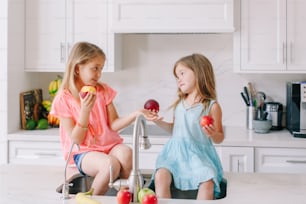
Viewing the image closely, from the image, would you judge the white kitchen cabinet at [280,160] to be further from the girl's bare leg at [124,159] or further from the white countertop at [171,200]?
the girl's bare leg at [124,159]

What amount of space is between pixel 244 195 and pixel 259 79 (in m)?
1.97

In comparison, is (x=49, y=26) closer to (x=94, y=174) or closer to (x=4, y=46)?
(x=4, y=46)

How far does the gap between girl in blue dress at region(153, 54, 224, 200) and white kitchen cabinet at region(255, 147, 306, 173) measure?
1.20 meters

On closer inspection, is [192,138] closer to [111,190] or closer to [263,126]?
[111,190]

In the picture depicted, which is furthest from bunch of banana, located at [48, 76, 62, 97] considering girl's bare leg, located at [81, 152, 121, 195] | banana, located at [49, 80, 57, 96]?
girl's bare leg, located at [81, 152, 121, 195]

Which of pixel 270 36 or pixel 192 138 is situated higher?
pixel 270 36

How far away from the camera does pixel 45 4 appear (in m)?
3.32

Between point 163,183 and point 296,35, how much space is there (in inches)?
70.9

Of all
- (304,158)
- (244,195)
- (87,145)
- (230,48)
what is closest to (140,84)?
(230,48)

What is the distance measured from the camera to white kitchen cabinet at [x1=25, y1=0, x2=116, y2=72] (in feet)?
10.7

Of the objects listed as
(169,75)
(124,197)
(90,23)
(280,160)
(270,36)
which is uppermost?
(90,23)

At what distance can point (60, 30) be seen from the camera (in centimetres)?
331

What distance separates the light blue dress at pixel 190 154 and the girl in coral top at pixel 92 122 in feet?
0.58

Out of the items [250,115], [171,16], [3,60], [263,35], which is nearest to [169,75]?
[171,16]
